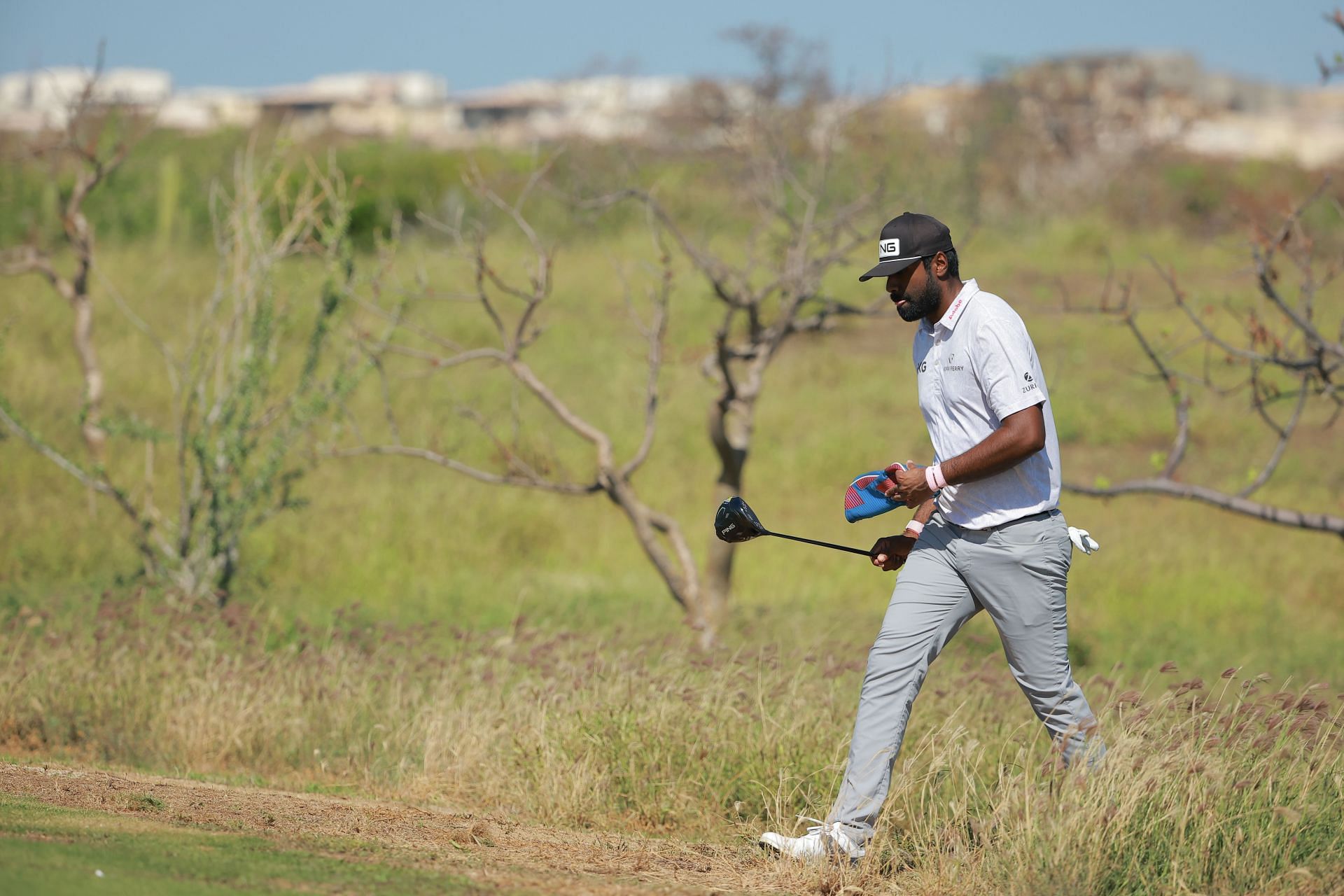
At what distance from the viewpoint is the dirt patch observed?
4.66 m

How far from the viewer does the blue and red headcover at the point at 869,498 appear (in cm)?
505

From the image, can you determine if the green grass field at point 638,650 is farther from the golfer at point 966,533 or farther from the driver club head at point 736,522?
the driver club head at point 736,522

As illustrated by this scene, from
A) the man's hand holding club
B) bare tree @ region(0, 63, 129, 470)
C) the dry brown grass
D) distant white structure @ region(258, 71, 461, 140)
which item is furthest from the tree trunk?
distant white structure @ region(258, 71, 461, 140)

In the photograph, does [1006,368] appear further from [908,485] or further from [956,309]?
[908,485]

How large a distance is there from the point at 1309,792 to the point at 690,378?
51.2 feet

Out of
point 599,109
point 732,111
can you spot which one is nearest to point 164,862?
point 732,111

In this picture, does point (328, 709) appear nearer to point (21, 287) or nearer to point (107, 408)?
point (107, 408)

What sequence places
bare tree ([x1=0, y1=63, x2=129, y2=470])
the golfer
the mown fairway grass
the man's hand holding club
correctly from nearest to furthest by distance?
1. the mown fairway grass
2. the golfer
3. the man's hand holding club
4. bare tree ([x1=0, y1=63, x2=129, y2=470])

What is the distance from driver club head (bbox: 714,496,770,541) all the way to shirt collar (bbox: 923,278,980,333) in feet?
3.44

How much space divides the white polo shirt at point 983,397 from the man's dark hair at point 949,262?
6cm

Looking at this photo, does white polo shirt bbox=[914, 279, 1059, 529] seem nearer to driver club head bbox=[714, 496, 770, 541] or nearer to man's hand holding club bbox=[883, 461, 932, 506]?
man's hand holding club bbox=[883, 461, 932, 506]

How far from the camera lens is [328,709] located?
7.06m

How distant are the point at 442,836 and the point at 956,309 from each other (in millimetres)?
2543

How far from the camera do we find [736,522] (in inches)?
217
